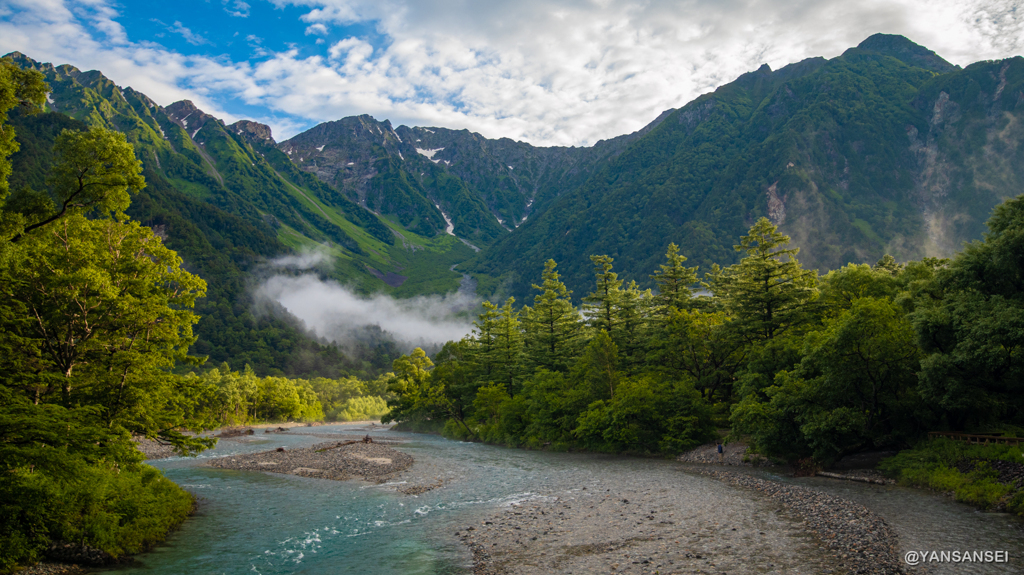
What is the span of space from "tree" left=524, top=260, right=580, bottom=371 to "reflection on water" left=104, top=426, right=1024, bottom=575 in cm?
2762

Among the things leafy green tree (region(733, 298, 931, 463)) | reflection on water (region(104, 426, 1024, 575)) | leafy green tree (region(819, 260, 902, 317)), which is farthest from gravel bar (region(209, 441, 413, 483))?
leafy green tree (region(819, 260, 902, 317))

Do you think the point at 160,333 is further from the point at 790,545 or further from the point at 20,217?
the point at 790,545

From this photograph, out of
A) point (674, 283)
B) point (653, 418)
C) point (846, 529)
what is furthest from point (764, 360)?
point (674, 283)

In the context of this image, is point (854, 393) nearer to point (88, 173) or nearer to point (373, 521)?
point (373, 521)

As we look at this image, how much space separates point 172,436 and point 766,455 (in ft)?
123

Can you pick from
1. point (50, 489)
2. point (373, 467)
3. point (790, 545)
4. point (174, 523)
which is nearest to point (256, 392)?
point (373, 467)

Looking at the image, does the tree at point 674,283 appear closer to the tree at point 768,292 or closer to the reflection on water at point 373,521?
the tree at point 768,292

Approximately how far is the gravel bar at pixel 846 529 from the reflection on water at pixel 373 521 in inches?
34.4

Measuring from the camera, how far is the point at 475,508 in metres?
26.2

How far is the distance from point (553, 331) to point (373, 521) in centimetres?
4842

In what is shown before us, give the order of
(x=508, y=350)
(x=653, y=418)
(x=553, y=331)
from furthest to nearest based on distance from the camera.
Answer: (x=508, y=350) → (x=553, y=331) → (x=653, y=418)

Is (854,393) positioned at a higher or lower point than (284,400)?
higher

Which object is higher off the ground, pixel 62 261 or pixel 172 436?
pixel 62 261

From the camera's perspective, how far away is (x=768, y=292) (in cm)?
4606
